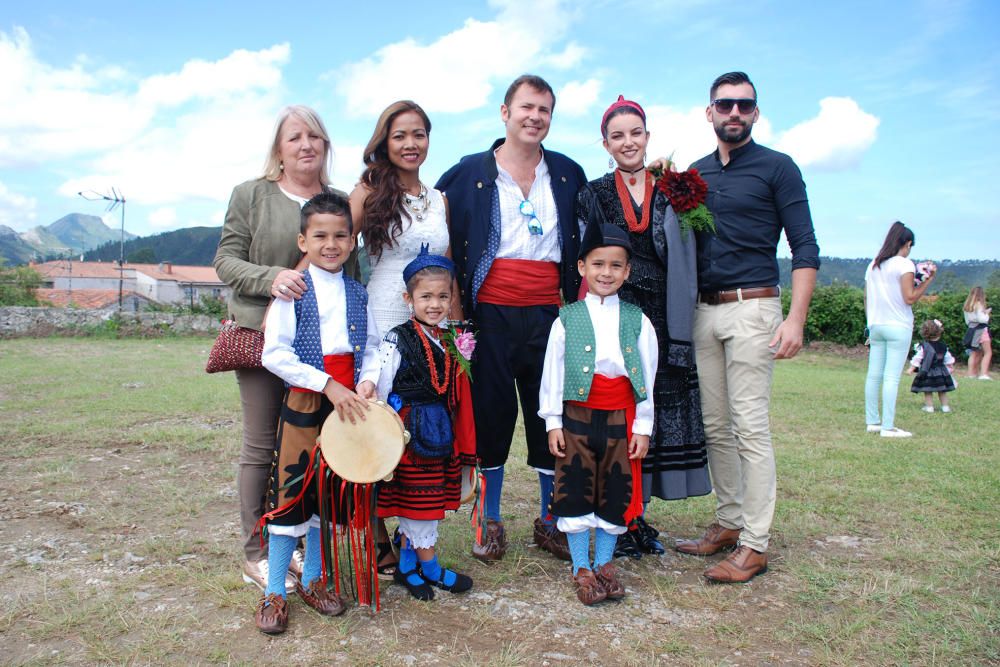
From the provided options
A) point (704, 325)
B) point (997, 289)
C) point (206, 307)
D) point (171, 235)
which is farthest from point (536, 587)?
point (171, 235)

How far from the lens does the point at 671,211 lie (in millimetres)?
3678

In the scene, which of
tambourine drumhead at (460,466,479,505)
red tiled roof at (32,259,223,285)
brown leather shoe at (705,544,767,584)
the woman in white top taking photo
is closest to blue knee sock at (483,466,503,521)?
tambourine drumhead at (460,466,479,505)

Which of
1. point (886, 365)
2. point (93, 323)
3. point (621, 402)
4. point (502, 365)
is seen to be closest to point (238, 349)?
point (502, 365)

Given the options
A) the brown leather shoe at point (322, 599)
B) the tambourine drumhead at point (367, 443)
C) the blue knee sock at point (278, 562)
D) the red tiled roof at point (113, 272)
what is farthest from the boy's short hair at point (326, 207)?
the red tiled roof at point (113, 272)

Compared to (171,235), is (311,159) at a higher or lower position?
lower

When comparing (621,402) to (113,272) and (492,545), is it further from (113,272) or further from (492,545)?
(113,272)

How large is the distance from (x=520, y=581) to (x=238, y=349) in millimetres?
1788

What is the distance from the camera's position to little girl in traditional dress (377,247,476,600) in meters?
3.25

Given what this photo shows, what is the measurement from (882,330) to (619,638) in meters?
5.79

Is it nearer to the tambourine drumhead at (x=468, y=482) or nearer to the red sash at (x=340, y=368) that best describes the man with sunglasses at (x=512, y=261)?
the tambourine drumhead at (x=468, y=482)

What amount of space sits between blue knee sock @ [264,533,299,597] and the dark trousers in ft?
3.72

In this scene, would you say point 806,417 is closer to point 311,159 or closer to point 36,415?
point 311,159

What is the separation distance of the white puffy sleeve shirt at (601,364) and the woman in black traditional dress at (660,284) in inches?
13.2

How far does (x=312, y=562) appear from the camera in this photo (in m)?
3.28
